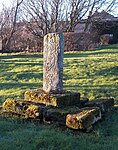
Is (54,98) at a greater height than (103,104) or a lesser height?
greater

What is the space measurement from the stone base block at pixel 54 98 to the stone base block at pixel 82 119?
2.46 ft

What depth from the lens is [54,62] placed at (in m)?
7.23

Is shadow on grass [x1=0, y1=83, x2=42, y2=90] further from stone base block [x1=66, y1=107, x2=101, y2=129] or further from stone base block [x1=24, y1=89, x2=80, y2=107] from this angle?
stone base block [x1=66, y1=107, x2=101, y2=129]

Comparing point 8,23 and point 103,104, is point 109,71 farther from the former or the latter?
point 8,23

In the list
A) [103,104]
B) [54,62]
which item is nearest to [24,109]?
[54,62]

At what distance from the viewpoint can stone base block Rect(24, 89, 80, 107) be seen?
669cm

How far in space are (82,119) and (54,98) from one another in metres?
1.18

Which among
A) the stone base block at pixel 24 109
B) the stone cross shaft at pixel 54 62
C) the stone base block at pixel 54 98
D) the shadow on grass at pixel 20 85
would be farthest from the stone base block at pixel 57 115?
the shadow on grass at pixel 20 85

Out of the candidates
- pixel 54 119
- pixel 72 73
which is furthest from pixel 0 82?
pixel 54 119

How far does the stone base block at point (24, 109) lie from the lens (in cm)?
632

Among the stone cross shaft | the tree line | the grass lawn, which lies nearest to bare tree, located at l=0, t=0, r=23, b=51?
the tree line

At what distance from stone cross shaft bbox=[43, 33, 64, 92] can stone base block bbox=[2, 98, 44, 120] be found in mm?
865

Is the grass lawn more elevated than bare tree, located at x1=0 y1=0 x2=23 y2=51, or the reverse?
bare tree, located at x1=0 y1=0 x2=23 y2=51

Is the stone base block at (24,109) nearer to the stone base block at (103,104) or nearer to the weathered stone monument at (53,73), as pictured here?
the weathered stone monument at (53,73)
